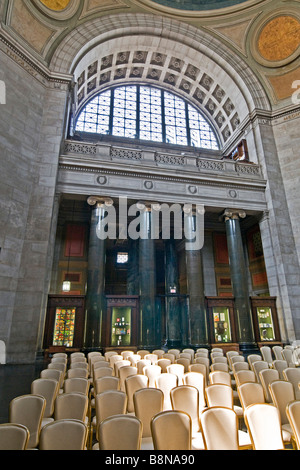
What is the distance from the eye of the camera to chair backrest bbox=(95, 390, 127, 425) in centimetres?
376

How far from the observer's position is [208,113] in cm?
2242

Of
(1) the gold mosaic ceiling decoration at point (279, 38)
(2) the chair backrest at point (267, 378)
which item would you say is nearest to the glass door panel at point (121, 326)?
(2) the chair backrest at point (267, 378)

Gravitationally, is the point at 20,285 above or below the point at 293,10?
below

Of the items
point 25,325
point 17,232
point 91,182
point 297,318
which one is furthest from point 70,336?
point 297,318

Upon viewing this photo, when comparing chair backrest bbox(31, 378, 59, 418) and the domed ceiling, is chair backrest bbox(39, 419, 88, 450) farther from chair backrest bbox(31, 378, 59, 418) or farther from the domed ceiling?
the domed ceiling

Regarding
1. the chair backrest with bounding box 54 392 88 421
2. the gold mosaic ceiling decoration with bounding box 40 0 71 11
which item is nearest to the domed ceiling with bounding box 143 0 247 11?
the gold mosaic ceiling decoration with bounding box 40 0 71 11

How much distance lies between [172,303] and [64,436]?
48.2 ft

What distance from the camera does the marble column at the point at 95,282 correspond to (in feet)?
38.4

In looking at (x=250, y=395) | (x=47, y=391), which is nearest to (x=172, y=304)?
(x=250, y=395)

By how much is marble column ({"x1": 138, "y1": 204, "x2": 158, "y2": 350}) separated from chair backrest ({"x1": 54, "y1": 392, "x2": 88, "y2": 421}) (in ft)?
29.4

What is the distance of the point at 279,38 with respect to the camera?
1734 centimetres

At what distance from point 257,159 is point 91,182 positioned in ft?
35.3

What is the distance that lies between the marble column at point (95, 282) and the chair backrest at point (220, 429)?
9498 millimetres

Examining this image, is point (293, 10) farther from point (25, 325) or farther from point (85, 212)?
point (25, 325)
